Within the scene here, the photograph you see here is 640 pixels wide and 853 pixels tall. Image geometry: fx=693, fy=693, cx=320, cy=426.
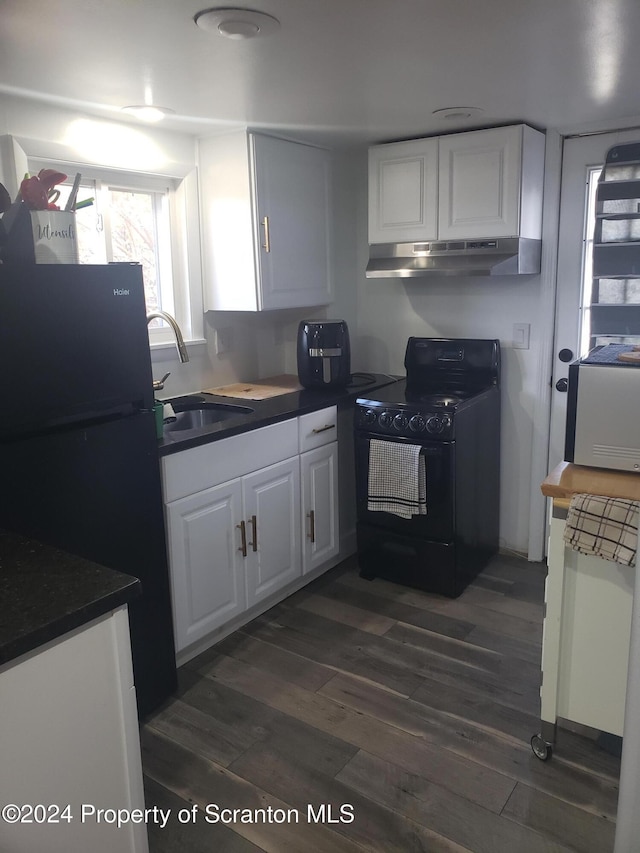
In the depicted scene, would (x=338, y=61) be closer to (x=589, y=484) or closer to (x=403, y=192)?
(x=403, y=192)

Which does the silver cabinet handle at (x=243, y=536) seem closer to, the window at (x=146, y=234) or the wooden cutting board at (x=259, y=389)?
the wooden cutting board at (x=259, y=389)

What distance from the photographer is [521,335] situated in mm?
3340

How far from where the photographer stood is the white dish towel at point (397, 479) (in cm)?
297

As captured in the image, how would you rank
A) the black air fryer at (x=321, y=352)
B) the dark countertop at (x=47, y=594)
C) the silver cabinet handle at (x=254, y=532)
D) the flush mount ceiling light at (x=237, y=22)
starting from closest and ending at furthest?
the dark countertop at (x=47, y=594) < the flush mount ceiling light at (x=237, y=22) < the silver cabinet handle at (x=254, y=532) < the black air fryer at (x=321, y=352)

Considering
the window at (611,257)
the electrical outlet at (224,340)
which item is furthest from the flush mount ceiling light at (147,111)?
the window at (611,257)

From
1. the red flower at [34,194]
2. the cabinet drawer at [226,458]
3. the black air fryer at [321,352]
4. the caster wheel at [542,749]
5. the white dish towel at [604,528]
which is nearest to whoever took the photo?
the white dish towel at [604,528]

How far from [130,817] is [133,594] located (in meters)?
0.45

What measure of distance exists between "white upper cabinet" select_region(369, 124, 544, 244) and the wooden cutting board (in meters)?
0.82

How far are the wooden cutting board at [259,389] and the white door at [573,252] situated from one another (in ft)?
4.12

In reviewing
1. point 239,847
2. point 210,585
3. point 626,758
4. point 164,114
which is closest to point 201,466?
point 210,585

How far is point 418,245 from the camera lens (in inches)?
125

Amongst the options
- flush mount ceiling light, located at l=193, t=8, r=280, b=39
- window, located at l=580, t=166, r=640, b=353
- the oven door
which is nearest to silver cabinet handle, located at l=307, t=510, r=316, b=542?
the oven door

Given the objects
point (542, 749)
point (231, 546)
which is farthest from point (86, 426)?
point (542, 749)

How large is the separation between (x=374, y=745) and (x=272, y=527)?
1005 millimetres
